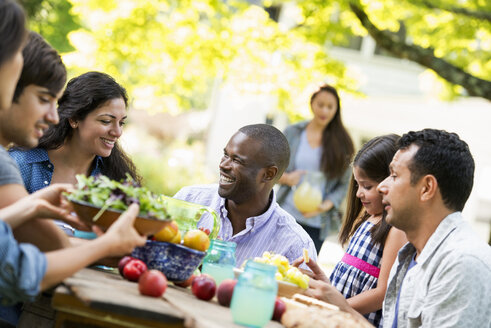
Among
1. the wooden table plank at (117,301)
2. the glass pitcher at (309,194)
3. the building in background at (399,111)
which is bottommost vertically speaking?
the wooden table plank at (117,301)

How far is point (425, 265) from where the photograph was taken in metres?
3.13

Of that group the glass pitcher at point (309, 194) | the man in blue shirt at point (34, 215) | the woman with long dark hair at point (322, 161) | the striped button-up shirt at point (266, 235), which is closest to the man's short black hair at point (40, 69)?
the man in blue shirt at point (34, 215)

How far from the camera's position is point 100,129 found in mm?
4324

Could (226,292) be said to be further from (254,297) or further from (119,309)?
(119,309)

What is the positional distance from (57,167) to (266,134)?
1311mm

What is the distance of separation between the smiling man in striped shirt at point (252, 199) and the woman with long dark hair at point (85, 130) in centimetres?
59

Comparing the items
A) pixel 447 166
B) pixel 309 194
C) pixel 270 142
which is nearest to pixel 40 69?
pixel 447 166

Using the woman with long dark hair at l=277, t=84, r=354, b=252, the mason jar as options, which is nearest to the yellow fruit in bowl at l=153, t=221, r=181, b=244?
the mason jar

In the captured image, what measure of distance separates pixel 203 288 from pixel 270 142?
1912mm

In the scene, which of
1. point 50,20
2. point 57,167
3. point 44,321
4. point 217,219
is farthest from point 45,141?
point 50,20

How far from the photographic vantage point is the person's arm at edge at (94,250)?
Result: 7.64 ft

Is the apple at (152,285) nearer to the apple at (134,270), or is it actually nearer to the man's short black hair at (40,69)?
the apple at (134,270)

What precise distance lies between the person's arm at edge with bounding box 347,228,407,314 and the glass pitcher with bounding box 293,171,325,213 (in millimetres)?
2487

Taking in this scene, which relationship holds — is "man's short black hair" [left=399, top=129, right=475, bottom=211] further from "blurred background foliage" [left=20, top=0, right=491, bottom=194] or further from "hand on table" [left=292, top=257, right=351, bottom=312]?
"blurred background foliage" [left=20, top=0, right=491, bottom=194]
